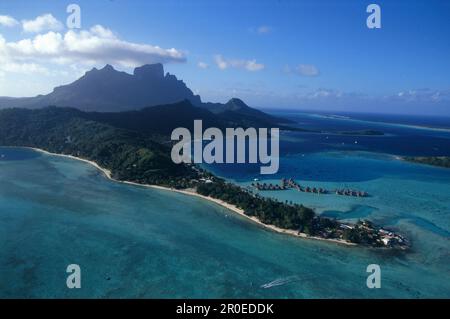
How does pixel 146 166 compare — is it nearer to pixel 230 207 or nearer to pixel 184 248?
pixel 230 207

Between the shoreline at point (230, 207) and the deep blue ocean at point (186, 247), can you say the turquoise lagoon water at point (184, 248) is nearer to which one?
the deep blue ocean at point (186, 247)

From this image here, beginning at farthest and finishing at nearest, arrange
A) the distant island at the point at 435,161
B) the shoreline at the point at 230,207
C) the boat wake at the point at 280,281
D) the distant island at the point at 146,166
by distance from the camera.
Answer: the distant island at the point at 435,161, the distant island at the point at 146,166, the shoreline at the point at 230,207, the boat wake at the point at 280,281

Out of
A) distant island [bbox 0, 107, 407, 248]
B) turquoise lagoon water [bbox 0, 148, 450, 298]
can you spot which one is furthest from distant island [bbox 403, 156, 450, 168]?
distant island [bbox 0, 107, 407, 248]

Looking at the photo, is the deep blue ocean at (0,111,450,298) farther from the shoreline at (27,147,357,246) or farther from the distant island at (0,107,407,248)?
the distant island at (0,107,407,248)

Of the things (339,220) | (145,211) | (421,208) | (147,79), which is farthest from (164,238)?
(147,79)

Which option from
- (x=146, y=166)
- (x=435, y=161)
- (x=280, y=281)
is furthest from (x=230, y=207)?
(x=435, y=161)

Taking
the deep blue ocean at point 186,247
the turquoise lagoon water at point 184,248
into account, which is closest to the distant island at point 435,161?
the deep blue ocean at point 186,247

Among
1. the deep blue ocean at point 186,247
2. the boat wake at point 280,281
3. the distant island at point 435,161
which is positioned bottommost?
the boat wake at point 280,281
